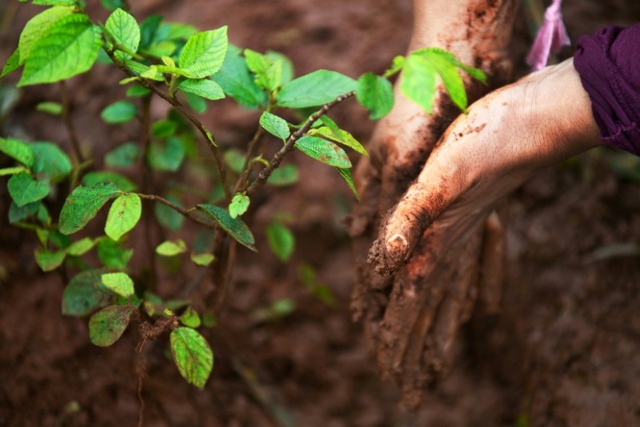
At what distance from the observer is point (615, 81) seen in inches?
35.0

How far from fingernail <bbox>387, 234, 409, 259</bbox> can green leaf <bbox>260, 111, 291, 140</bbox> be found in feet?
0.65

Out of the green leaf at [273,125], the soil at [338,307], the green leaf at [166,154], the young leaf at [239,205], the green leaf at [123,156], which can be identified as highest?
the green leaf at [273,125]

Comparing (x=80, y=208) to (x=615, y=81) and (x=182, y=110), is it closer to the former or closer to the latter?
(x=182, y=110)

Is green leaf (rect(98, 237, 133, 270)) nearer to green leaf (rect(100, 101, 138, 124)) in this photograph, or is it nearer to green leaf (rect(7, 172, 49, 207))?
green leaf (rect(7, 172, 49, 207))


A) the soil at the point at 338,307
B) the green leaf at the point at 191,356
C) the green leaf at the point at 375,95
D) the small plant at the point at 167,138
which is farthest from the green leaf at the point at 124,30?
the soil at the point at 338,307

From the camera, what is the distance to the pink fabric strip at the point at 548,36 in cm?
109

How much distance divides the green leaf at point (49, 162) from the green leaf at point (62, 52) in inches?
16.2

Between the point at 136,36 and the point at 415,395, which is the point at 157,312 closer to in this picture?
the point at 136,36

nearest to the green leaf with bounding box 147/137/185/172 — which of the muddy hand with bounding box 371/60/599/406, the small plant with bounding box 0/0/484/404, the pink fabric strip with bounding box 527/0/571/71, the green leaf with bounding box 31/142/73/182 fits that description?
the small plant with bounding box 0/0/484/404

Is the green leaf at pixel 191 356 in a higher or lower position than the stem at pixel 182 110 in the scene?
lower

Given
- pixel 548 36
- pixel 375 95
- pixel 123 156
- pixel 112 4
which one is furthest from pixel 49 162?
pixel 548 36

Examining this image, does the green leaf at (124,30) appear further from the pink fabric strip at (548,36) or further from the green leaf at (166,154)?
the pink fabric strip at (548,36)

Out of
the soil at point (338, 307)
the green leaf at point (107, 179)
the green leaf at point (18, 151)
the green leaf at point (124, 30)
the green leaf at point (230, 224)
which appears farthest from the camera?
the soil at point (338, 307)

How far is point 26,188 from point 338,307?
1124 millimetres
